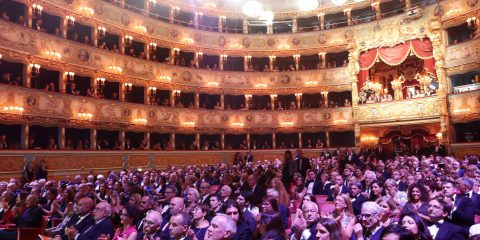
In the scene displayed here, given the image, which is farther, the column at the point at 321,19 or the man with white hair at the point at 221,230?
the column at the point at 321,19

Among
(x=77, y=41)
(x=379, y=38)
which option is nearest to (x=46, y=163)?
(x=77, y=41)

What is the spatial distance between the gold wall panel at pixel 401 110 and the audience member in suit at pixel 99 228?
71.6 ft

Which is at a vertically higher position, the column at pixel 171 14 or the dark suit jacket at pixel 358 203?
the column at pixel 171 14

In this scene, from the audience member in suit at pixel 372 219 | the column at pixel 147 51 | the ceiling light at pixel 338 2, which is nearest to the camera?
the audience member in suit at pixel 372 219

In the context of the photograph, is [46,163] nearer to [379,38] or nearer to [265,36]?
[265,36]

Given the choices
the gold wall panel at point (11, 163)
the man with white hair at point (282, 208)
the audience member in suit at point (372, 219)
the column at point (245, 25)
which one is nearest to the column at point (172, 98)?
the column at point (245, 25)

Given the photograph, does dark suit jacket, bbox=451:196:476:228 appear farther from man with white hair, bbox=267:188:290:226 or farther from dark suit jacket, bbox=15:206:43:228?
dark suit jacket, bbox=15:206:43:228

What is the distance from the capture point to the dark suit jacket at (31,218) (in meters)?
7.30

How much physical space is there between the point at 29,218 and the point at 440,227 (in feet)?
22.8

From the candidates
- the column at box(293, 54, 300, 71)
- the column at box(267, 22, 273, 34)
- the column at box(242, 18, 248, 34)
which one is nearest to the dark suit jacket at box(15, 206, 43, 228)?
the column at box(293, 54, 300, 71)

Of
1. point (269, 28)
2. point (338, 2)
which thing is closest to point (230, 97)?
point (269, 28)

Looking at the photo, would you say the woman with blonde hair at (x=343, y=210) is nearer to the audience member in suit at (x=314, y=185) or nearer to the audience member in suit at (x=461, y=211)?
the audience member in suit at (x=461, y=211)

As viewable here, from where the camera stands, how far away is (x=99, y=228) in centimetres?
549

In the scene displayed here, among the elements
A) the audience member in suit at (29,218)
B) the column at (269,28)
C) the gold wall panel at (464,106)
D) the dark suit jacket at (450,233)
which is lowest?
the audience member in suit at (29,218)
